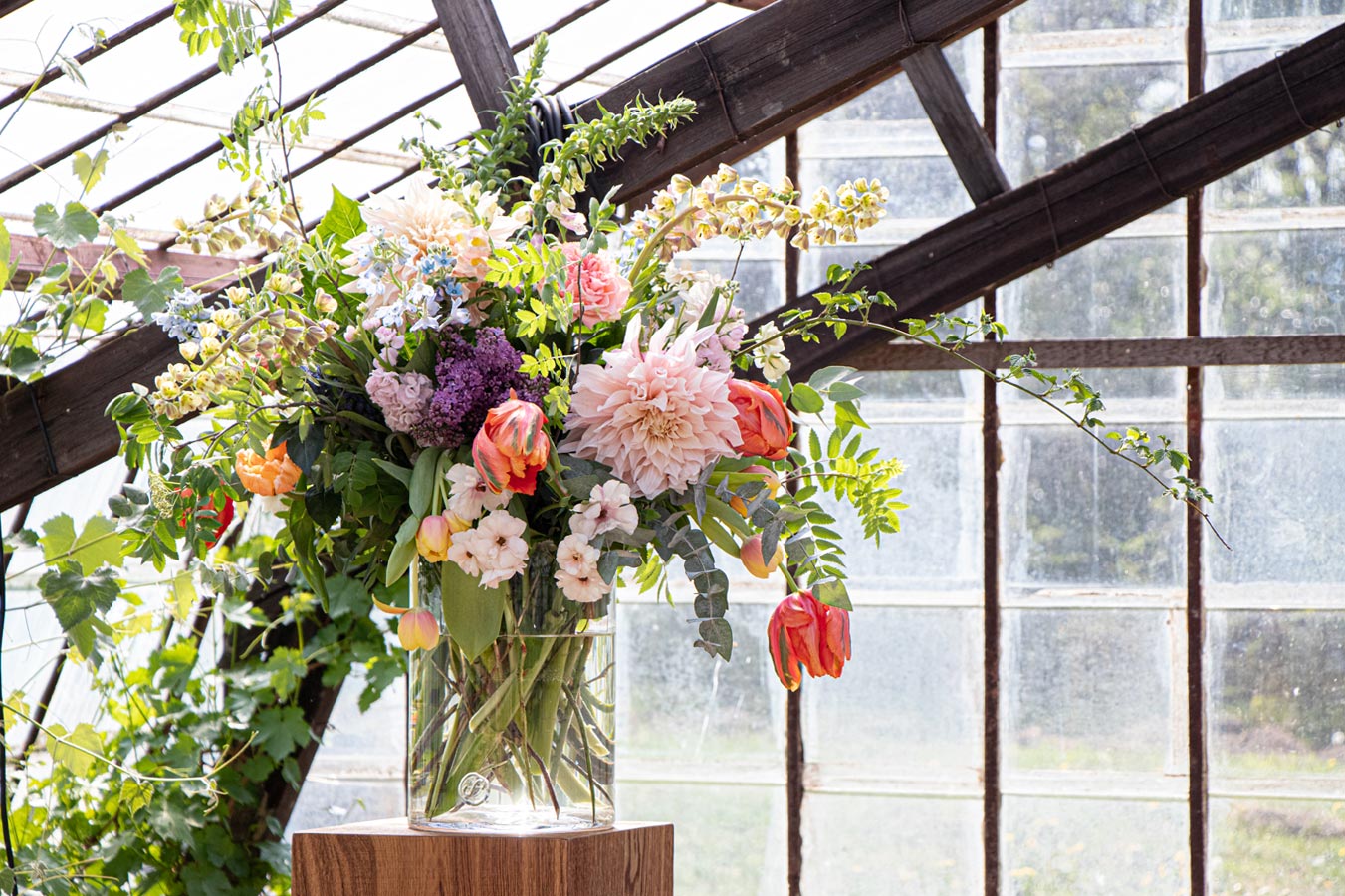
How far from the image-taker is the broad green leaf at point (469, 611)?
967 mm

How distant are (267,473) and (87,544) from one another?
3.79 feet

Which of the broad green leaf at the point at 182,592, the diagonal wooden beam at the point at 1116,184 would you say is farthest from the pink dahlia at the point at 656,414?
the diagonal wooden beam at the point at 1116,184

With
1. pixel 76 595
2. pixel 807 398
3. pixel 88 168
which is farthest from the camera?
pixel 88 168

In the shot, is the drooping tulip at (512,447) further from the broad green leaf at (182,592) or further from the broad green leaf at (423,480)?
the broad green leaf at (182,592)

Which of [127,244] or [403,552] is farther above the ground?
[127,244]

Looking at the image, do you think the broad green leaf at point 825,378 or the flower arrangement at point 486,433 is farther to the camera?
the broad green leaf at point 825,378

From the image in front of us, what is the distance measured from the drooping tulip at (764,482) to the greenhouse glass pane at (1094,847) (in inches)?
124

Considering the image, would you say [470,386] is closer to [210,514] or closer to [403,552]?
[403,552]

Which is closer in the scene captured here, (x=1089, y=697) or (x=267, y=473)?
(x=267, y=473)

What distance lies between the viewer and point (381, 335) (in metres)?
0.96

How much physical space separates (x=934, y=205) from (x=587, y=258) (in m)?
3.18

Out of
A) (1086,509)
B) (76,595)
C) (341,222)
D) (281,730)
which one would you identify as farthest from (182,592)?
(1086,509)

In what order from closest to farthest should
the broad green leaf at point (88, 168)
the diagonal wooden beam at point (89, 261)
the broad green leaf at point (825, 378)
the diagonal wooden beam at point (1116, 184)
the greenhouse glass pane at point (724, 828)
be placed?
the broad green leaf at point (825, 378)
the broad green leaf at point (88, 168)
the diagonal wooden beam at point (89, 261)
the diagonal wooden beam at point (1116, 184)
the greenhouse glass pane at point (724, 828)

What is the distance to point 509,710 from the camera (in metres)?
0.99
